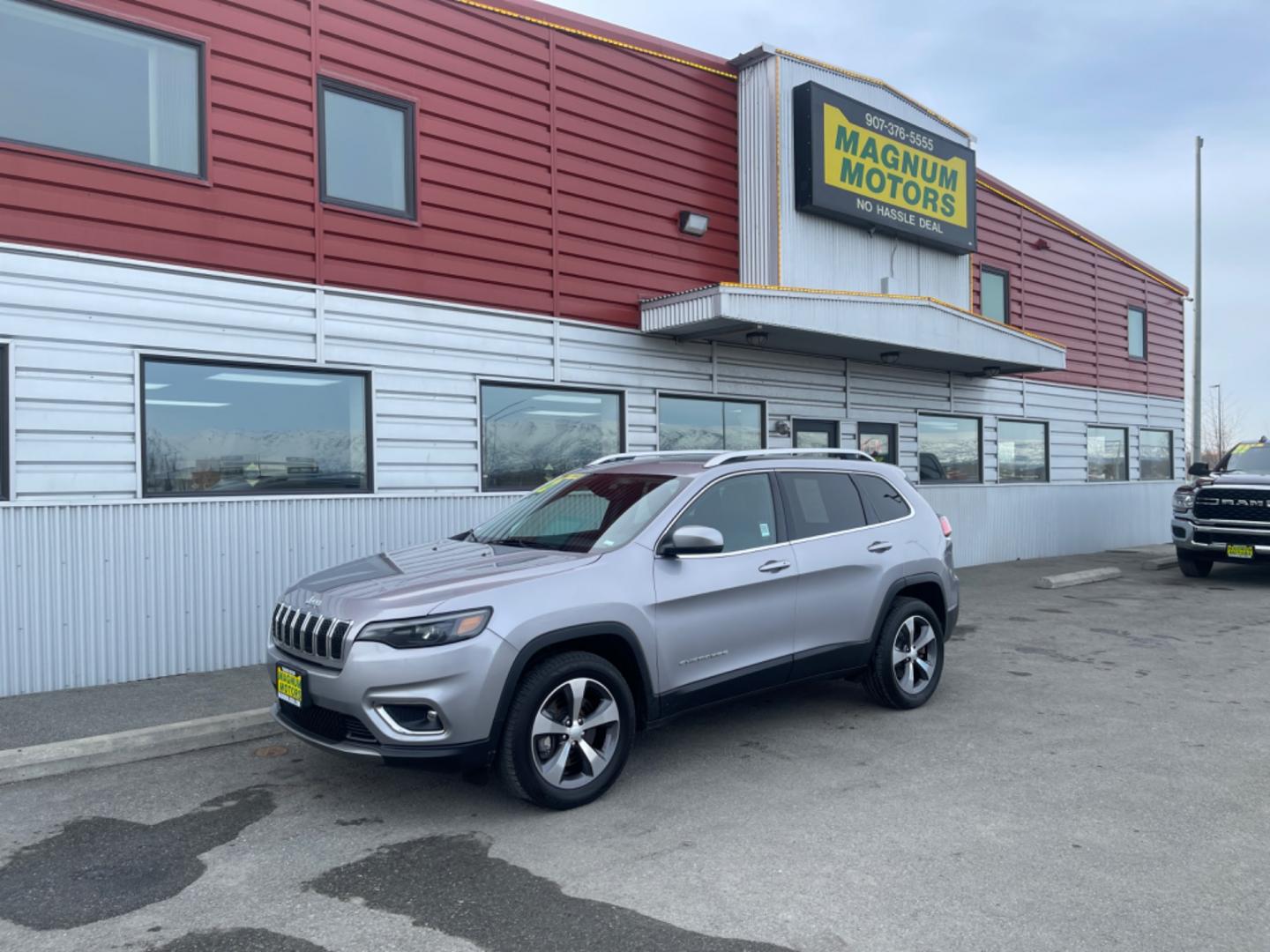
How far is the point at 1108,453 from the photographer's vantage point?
19.3 meters

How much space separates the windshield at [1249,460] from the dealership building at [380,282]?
3.18 meters

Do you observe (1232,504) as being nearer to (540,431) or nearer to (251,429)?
(540,431)

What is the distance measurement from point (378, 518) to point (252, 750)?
3.33 meters

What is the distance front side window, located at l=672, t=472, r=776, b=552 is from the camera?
5426 mm

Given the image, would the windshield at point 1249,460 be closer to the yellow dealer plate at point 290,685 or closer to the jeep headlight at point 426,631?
the jeep headlight at point 426,631

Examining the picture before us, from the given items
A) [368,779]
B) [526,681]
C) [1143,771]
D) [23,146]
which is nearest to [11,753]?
[368,779]

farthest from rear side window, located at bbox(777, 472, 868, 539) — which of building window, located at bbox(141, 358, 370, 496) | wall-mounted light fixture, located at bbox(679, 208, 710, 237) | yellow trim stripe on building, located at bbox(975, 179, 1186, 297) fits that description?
yellow trim stripe on building, located at bbox(975, 179, 1186, 297)

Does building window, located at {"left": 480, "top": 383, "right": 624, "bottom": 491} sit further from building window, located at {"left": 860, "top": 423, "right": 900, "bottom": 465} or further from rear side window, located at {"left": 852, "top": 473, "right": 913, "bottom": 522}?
building window, located at {"left": 860, "top": 423, "right": 900, "bottom": 465}

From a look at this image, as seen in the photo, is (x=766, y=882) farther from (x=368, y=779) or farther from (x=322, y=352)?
(x=322, y=352)

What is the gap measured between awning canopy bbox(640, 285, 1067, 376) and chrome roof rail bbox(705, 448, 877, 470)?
12.1 ft

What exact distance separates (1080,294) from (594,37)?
475 inches

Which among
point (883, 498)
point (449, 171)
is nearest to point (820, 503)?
point (883, 498)

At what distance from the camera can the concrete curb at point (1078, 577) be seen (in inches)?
511

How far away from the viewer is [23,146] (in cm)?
711
